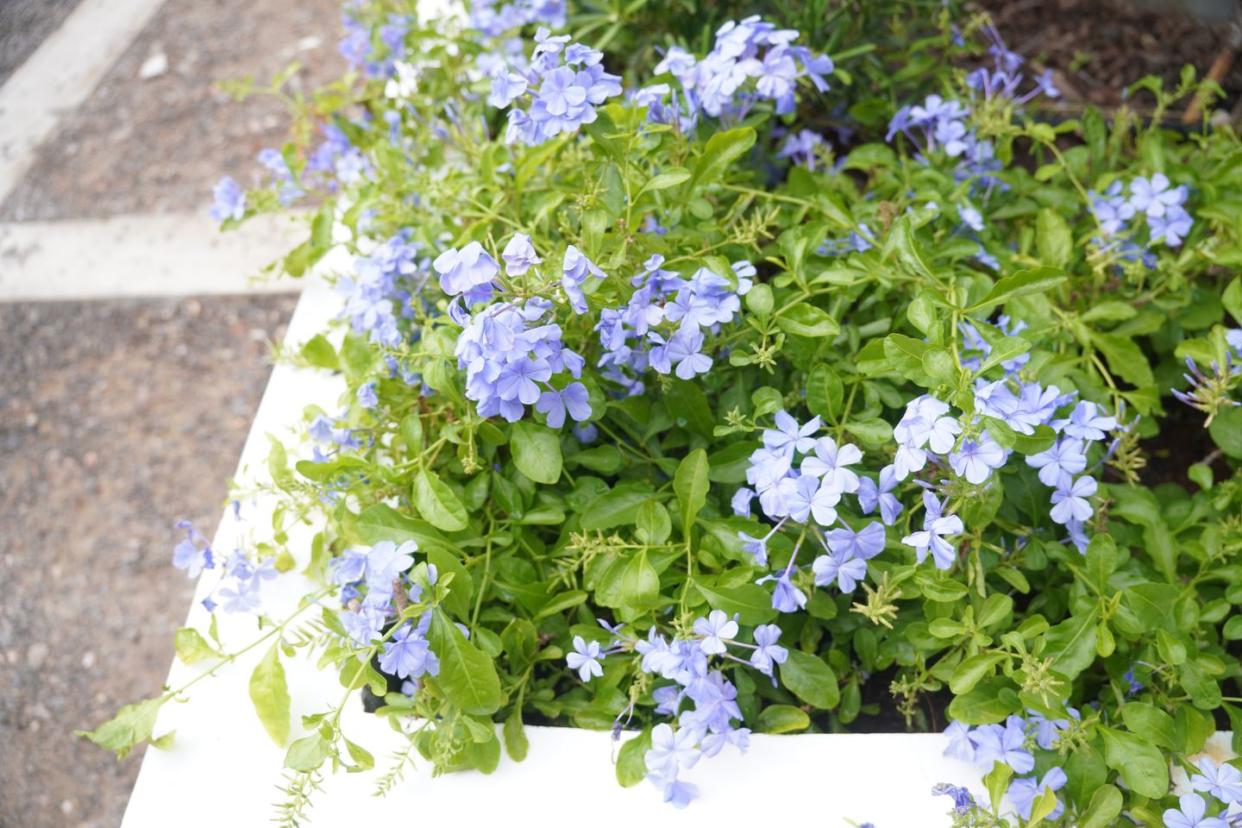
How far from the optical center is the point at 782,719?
1121 millimetres

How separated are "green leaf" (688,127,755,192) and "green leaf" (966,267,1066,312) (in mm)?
305

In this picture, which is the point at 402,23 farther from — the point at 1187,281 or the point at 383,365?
the point at 1187,281

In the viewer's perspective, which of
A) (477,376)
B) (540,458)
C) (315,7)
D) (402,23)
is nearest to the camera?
(477,376)

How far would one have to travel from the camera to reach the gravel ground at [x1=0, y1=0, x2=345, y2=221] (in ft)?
8.82

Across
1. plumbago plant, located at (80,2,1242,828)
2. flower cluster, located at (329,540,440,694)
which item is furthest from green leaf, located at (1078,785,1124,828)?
flower cluster, located at (329,540,440,694)

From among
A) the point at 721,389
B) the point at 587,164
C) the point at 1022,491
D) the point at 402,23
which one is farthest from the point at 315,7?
the point at 1022,491

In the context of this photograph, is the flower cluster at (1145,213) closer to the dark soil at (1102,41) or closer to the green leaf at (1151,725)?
the green leaf at (1151,725)

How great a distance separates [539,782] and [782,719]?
0.25 metres

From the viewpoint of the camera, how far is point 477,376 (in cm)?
96

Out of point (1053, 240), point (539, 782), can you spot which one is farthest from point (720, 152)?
point (539, 782)

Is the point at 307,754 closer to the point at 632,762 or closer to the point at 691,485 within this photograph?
the point at 632,762

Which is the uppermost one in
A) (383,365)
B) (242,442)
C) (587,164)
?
(587,164)

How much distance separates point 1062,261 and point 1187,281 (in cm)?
17

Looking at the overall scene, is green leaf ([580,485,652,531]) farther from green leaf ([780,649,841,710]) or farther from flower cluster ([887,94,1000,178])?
flower cluster ([887,94,1000,178])
